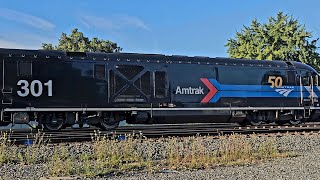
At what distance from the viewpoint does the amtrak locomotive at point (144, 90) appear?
49.2 ft

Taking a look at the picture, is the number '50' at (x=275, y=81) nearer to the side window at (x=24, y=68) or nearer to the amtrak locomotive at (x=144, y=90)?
the amtrak locomotive at (x=144, y=90)

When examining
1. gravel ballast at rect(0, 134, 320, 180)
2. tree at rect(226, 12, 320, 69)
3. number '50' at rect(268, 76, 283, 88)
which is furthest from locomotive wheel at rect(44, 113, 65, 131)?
tree at rect(226, 12, 320, 69)

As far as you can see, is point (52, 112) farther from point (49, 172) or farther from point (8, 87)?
point (49, 172)

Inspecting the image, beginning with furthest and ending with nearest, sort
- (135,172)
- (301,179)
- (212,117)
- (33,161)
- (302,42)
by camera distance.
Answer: (302,42), (212,117), (33,161), (135,172), (301,179)

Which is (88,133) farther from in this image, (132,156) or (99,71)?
(132,156)

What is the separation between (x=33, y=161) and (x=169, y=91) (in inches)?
338

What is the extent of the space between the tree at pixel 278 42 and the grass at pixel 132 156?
31505 mm

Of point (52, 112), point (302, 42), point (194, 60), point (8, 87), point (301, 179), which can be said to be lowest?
point (301, 179)

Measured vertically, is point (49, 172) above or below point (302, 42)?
below

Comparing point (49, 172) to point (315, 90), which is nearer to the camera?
point (49, 172)

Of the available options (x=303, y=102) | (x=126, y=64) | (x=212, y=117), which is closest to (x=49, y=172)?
(x=126, y=64)

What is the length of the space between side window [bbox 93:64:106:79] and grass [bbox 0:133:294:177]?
508cm

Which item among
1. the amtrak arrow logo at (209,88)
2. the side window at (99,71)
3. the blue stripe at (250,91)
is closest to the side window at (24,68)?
the side window at (99,71)

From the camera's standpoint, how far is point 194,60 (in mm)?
18125
